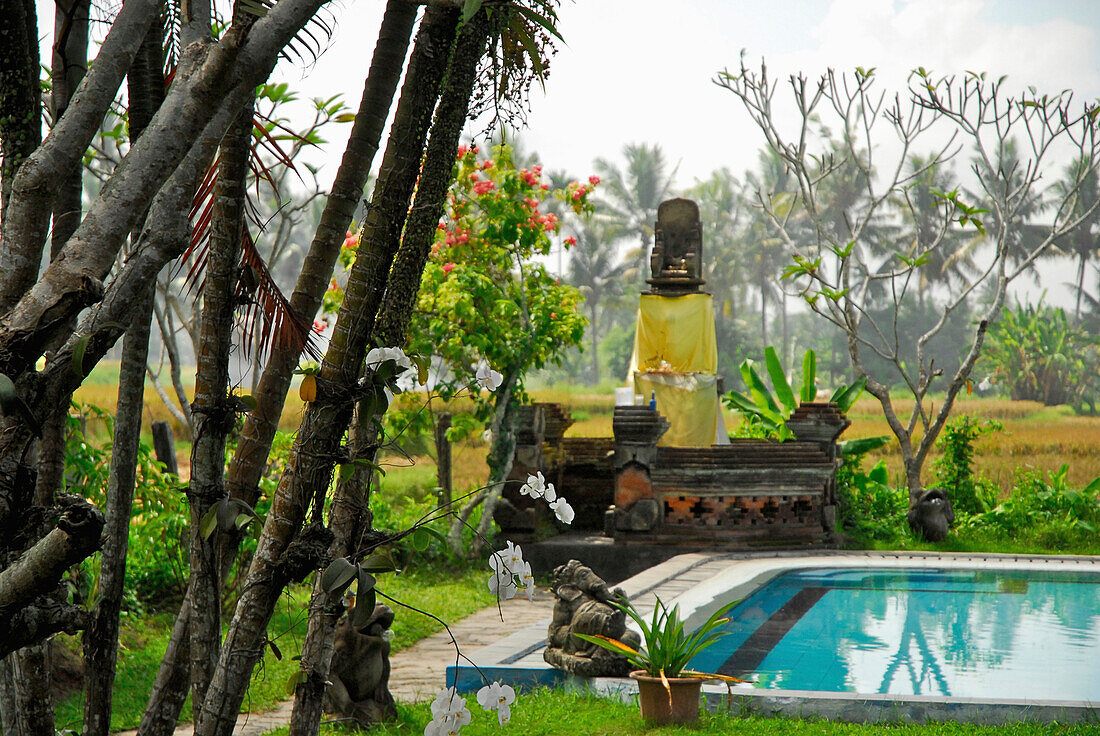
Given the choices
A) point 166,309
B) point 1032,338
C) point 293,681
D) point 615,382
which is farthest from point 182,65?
point 615,382

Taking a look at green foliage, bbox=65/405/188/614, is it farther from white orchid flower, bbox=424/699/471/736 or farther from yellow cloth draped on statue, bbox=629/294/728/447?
yellow cloth draped on statue, bbox=629/294/728/447

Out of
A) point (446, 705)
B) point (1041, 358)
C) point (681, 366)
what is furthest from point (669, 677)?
point (1041, 358)

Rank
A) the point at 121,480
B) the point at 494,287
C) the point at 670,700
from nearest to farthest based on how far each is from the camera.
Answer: the point at 121,480 < the point at 670,700 < the point at 494,287

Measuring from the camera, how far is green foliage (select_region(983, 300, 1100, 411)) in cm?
3372


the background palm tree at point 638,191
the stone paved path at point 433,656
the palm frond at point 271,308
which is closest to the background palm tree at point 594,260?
the background palm tree at point 638,191

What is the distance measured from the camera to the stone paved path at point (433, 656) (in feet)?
15.8

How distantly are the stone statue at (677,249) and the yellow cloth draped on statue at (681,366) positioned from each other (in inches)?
8.2

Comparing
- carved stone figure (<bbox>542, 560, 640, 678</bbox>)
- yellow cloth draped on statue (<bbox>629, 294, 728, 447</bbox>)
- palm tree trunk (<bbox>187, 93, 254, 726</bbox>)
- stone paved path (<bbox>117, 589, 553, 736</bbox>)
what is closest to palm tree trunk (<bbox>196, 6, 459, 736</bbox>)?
palm tree trunk (<bbox>187, 93, 254, 726</bbox>)

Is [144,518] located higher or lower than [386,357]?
lower

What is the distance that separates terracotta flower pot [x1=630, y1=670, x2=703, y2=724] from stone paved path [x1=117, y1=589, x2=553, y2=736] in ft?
4.03

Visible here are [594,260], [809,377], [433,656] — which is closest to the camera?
[433,656]

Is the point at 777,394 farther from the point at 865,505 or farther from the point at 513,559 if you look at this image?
the point at 513,559

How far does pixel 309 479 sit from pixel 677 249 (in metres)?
9.81

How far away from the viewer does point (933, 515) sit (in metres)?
10.9
